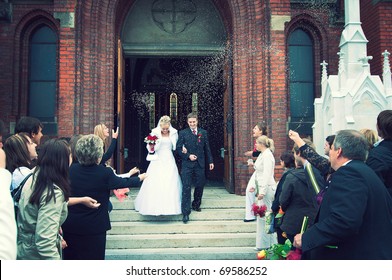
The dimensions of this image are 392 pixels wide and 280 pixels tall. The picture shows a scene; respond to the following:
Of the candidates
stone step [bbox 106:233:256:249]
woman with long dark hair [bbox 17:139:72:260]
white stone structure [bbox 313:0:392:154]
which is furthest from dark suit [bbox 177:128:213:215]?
woman with long dark hair [bbox 17:139:72:260]

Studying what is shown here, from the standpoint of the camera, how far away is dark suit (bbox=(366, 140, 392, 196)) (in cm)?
324

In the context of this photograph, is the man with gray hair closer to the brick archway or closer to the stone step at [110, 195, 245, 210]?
the stone step at [110, 195, 245, 210]

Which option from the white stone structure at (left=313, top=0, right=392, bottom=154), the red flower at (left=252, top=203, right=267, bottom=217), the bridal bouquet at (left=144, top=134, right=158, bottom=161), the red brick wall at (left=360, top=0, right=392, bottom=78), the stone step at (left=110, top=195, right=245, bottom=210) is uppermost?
the red brick wall at (left=360, top=0, right=392, bottom=78)

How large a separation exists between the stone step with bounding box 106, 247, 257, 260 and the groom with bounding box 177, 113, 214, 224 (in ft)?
2.42

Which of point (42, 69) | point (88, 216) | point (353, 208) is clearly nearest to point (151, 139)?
point (88, 216)

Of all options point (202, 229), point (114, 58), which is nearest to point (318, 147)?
point (202, 229)

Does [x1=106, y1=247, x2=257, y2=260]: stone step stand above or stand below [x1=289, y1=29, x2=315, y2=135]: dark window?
below

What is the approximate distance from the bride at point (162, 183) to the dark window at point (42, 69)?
3318 millimetres

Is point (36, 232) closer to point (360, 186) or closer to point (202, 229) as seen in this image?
point (360, 186)

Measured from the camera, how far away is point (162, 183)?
660cm

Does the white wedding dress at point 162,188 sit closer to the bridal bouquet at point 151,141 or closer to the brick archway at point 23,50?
the bridal bouquet at point 151,141

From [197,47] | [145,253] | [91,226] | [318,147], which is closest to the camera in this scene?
[91,226]

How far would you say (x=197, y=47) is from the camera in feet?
30.8

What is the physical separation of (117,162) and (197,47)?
11.0ft
